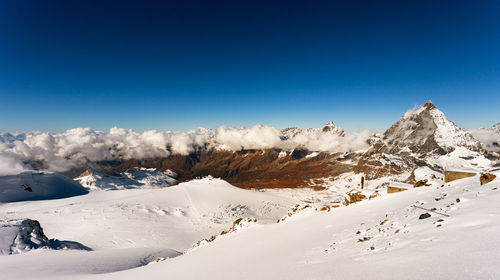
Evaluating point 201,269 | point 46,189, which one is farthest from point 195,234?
point 46,189

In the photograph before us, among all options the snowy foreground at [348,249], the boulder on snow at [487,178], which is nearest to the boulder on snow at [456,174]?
the snowy foreground at [348,249]

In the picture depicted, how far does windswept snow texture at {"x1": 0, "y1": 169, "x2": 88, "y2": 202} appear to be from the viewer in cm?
6500

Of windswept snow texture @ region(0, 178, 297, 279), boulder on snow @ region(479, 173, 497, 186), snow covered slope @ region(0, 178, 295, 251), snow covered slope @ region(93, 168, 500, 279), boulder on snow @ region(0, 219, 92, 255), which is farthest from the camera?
snow covered slope @ region(0, 178, 295, 251)

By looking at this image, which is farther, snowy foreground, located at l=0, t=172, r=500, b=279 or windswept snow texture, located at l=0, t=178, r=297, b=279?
windswept snow texture, located at l=0, t=178, r=297, b=279

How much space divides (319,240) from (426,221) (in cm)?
464

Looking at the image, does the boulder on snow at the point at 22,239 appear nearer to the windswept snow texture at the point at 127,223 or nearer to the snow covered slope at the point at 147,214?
the windswept snow texture at the point at 127,223

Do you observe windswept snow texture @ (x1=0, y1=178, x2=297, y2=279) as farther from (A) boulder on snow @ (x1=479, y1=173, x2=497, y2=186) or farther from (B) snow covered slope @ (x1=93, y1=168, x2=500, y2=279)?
(A) boulder on snow @ (x1=479, y1=173, x2=497, y2=186)

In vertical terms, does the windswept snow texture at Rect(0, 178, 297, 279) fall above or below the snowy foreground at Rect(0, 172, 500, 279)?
below

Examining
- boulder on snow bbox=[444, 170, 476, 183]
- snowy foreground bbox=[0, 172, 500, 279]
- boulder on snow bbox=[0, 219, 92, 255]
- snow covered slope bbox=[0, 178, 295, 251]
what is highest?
boulder on snow bbox=[444, 170, 476, 183]

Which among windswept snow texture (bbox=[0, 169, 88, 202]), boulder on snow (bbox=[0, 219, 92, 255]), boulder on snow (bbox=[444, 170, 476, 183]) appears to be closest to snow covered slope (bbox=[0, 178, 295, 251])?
boulder on snow (bbox=[0, 219, 92, 255])

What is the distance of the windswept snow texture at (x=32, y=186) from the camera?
213ft

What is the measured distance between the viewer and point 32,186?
73.7 m

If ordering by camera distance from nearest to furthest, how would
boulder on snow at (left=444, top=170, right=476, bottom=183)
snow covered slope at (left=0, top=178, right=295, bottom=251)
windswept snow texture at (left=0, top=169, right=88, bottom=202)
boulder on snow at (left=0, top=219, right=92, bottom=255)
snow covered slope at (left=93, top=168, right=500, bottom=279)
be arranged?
1. snow covered slope at (left=93, top=168, right=500, bottom=279)
2. boulder on snow at (left=444, top=170, right=476, bottom=183)
3. boulder on snow at (left=0, top=219, right=92, bottom=255)
4. snow covered slope at (left=0, top=178, right=295, bottom=251)
5. windswept snow texture at (left=0, top=169, right=88, bottom=202)

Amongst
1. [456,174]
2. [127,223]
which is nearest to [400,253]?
[456,174]
